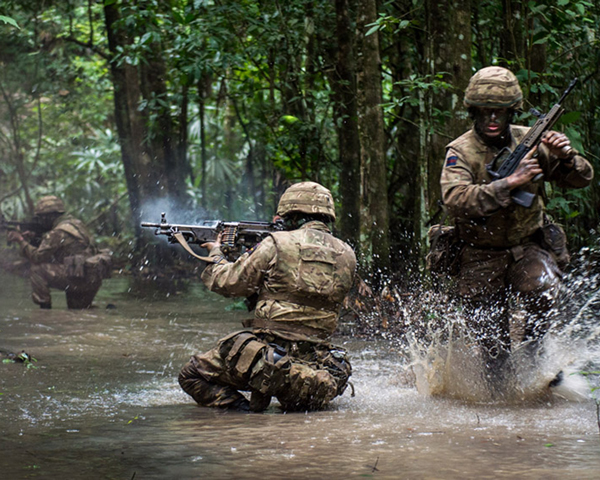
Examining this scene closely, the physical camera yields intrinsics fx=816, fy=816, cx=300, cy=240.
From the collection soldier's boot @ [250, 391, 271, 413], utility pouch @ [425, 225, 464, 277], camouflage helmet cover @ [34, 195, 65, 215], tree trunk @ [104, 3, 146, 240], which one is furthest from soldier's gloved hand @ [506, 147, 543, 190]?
tree trunk @ [104, 3, 146, 240]

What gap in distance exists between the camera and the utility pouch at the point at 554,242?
5441mm

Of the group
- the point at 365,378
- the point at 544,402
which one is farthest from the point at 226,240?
the point at 544,402

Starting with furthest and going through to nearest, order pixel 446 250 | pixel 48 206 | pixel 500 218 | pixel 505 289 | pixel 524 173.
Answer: pixel 48 206 < pixel 446 250 < pixel 505 289 < pixel 500 218 < pixel 524 173

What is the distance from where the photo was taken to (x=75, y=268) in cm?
1188

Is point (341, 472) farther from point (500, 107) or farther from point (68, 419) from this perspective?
point (500, 107)

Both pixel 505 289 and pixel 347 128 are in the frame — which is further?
pixel 347 128

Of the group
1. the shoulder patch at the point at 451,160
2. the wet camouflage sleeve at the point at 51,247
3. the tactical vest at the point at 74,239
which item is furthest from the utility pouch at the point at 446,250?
the wet camouflage sleeve at the point at 51,247

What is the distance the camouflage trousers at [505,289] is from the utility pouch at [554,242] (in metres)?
0.04

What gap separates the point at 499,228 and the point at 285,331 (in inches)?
61.8

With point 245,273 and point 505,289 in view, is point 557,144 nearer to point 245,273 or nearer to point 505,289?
point 505,289

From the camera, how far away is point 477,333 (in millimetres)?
5582

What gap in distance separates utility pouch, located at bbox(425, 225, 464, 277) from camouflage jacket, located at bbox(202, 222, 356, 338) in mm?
708

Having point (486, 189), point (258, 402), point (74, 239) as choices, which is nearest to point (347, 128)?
point (74, 239)

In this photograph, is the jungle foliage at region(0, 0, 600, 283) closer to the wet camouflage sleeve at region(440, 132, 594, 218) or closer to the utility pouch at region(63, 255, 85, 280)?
the wet camouflage sleeve at region(440, 132, 594, 218)
